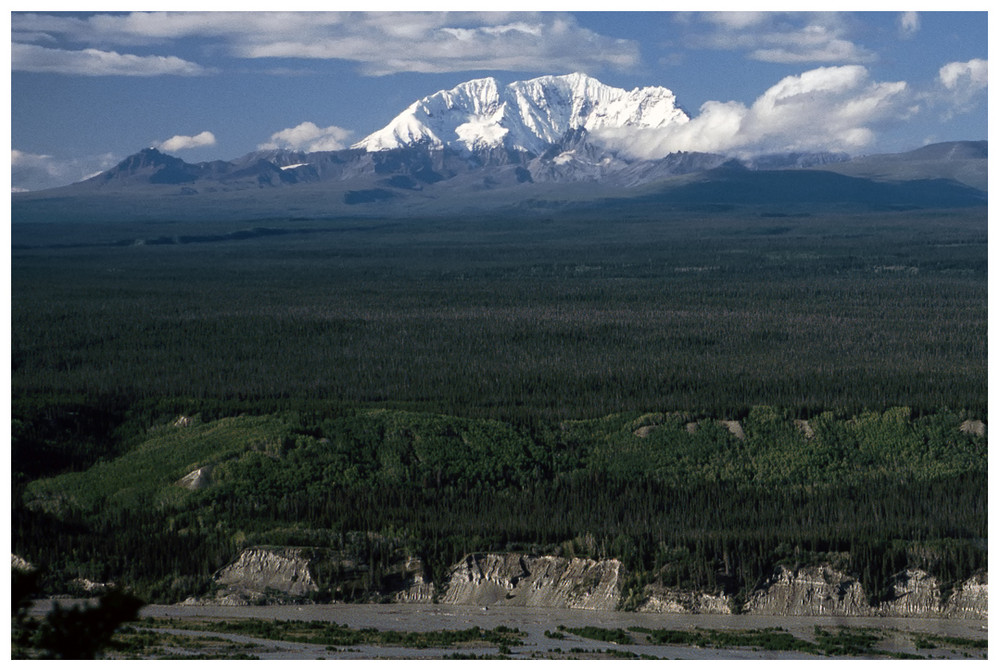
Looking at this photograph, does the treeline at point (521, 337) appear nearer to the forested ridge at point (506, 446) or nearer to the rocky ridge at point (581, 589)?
the forested ridge at point (506, 446)

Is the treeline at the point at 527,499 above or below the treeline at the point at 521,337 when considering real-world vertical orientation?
above

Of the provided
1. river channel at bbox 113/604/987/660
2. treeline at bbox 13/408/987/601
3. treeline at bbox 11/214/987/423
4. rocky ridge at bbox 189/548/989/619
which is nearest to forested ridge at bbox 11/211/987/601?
treeline at bbox 13/408/987/601

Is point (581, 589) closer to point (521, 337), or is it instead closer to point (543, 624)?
point (543, 624)

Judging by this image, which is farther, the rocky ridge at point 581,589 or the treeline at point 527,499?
the treeline at point 527,499

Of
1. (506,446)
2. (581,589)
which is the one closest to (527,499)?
(506,446)

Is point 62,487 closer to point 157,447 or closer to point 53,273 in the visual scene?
point 157,447

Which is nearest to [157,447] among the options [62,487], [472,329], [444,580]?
[62,487]

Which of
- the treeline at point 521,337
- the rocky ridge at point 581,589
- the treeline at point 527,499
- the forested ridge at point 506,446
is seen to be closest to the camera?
the rocky ridge at point 581,589

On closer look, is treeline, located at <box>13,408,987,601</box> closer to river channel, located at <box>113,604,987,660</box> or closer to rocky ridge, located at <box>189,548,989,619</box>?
rocky ridge, located at <box>189,548,989,619</box>

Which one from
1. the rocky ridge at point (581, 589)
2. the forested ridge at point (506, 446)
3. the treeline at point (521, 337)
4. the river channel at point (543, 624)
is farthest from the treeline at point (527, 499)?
the treeline at point (521, 337)
